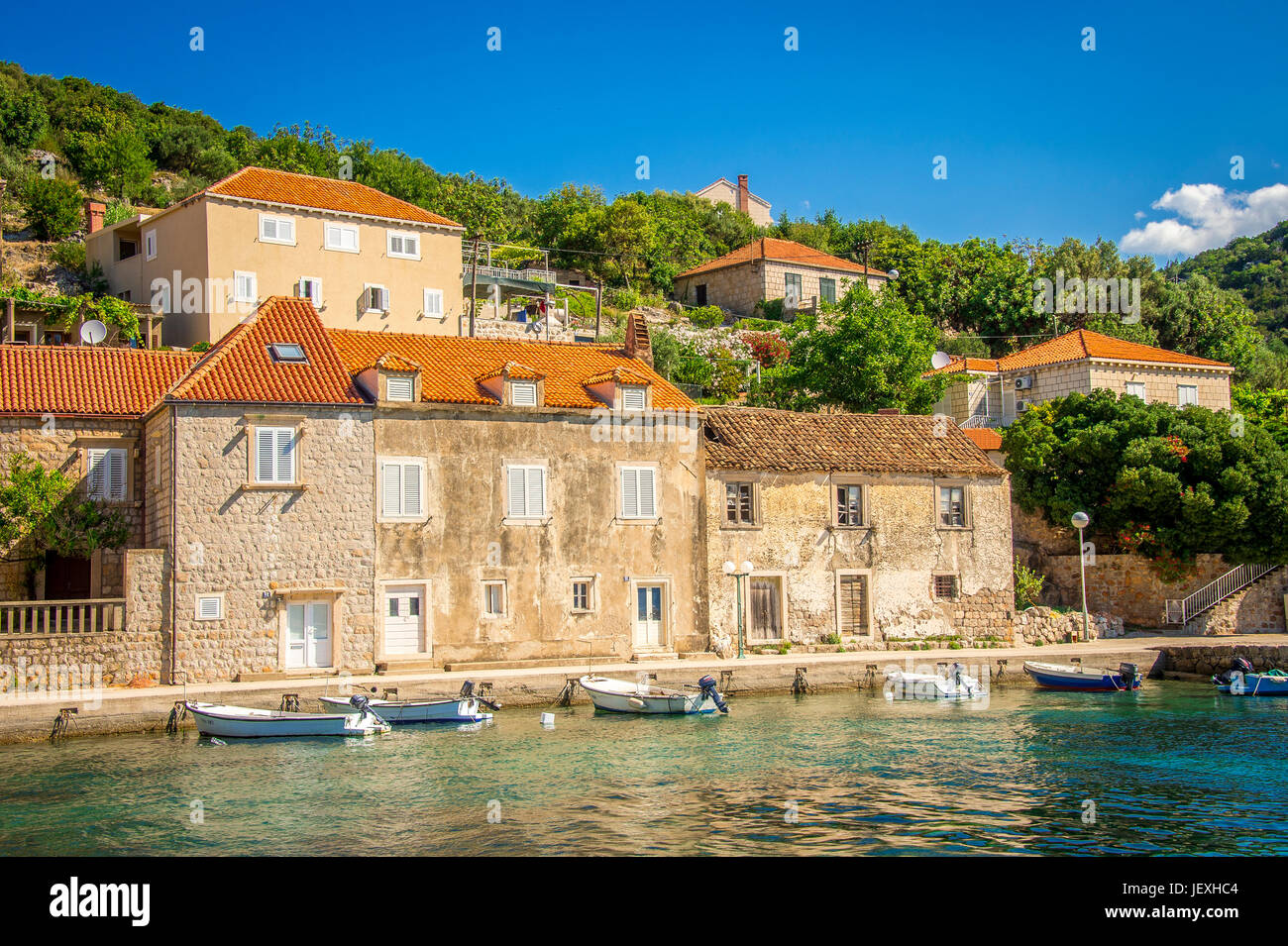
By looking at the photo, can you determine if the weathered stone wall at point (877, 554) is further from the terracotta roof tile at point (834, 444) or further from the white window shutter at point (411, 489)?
the white window shutter at point (411, 489)

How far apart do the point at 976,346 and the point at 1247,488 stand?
32389mm

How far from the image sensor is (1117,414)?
44.4 metres

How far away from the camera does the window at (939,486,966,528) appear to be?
38562mm

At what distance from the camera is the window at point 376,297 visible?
48062 mm

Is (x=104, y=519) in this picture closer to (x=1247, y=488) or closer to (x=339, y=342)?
(x=339, y=342)

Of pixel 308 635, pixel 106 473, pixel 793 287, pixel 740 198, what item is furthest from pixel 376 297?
pixel 740 198

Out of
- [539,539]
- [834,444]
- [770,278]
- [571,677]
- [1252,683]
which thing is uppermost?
[770,278]

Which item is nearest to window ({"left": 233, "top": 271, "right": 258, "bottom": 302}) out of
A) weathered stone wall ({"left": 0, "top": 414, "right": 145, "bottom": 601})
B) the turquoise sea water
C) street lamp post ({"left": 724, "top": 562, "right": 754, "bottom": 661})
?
weathered stone wall ({"left": 0, "top": 414, "right": 145, "bottom": 601})

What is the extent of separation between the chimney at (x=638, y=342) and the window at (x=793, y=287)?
127ft

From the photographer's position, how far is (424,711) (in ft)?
85.7

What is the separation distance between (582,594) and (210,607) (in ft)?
33.1

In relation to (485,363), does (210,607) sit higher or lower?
lower

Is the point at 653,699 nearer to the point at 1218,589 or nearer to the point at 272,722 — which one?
the point at 272,722

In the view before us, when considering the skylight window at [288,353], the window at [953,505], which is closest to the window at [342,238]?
the skylight window at [288,353]
